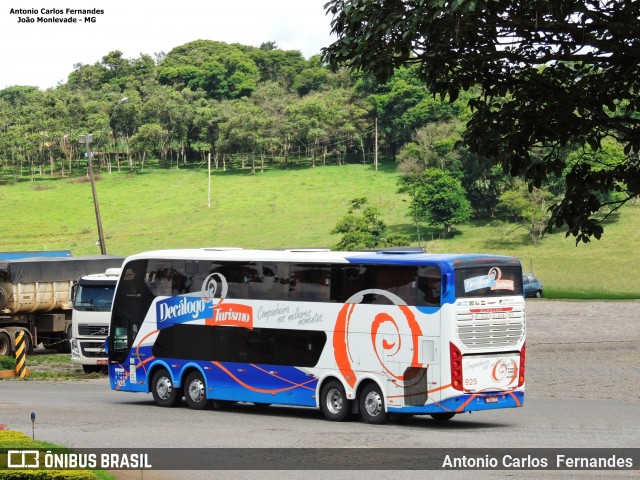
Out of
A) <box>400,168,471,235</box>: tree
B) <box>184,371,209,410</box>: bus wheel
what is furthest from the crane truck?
<box>400,168,471,235</box>: tree

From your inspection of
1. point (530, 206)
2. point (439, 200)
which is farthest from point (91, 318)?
point (439, 200)

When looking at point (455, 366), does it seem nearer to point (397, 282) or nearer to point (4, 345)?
point (397, 282)

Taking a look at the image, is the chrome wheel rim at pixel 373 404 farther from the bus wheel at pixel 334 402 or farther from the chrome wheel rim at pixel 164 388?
the chrome wheel rim at pixel 164 388

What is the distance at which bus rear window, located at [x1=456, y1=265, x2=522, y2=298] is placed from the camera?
71.3 ft

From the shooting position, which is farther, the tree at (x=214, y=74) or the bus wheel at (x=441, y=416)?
the tree at (x=214, y=74)

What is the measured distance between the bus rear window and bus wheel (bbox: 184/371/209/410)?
24.5 feet

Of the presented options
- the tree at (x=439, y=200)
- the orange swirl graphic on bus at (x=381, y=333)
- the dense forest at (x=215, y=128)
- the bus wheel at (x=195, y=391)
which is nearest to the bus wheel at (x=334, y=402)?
the orange swirl graphic on bus at (x=381, y=333)

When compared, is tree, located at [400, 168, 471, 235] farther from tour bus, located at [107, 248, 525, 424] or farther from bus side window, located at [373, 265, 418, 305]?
bus side window, located at [373, 265, 418, 305]

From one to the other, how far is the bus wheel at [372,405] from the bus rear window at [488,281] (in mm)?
2900

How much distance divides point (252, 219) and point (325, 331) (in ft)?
290

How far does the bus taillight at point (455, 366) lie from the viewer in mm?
21625

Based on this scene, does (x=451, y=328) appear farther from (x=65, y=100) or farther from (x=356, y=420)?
(x=65, y=100)

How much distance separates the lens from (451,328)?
2159 centimetres

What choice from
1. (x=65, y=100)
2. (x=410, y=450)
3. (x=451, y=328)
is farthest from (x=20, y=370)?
(x=65, y=100)
